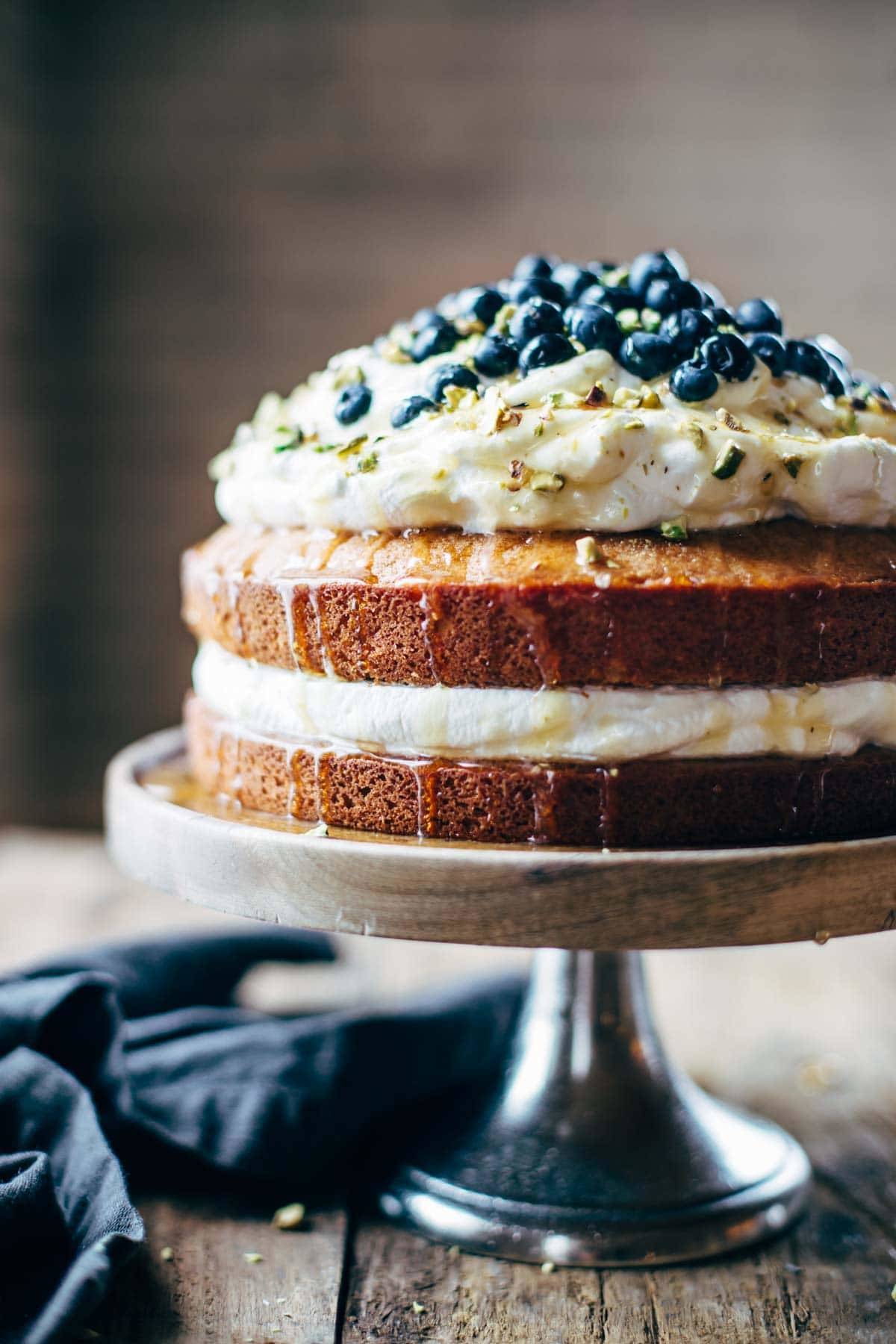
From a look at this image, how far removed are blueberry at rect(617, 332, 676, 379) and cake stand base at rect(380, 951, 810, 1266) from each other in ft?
2.93

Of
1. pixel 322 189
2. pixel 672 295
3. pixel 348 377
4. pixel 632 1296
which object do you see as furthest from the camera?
pixel 322 189

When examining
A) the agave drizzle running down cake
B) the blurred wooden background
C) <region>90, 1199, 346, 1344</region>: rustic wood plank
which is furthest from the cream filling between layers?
the blurred wooden background

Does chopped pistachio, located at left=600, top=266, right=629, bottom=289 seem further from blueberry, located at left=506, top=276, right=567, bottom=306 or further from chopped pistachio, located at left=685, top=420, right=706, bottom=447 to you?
chopped pistachio, located at left=685, top=420, right=706, bottom=447

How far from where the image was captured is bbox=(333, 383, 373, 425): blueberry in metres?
1.84

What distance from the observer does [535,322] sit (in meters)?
1.80

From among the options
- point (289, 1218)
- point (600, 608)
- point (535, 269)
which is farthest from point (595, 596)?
point (289, 1218)

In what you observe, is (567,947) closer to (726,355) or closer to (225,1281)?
(225,1281)

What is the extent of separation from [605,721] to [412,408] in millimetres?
482

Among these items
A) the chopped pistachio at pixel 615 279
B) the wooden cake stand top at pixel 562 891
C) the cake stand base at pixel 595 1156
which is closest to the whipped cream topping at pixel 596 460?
the chopped pistachio at pixel 615 279

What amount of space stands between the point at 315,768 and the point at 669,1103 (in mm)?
782

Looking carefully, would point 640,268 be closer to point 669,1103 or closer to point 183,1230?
point 669,1103

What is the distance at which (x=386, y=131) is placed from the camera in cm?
455

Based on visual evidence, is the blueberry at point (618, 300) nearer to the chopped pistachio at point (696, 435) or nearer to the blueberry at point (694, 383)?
the blueberry at point (694, 383)

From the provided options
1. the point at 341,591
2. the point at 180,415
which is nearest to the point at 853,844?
the point at 341,591
